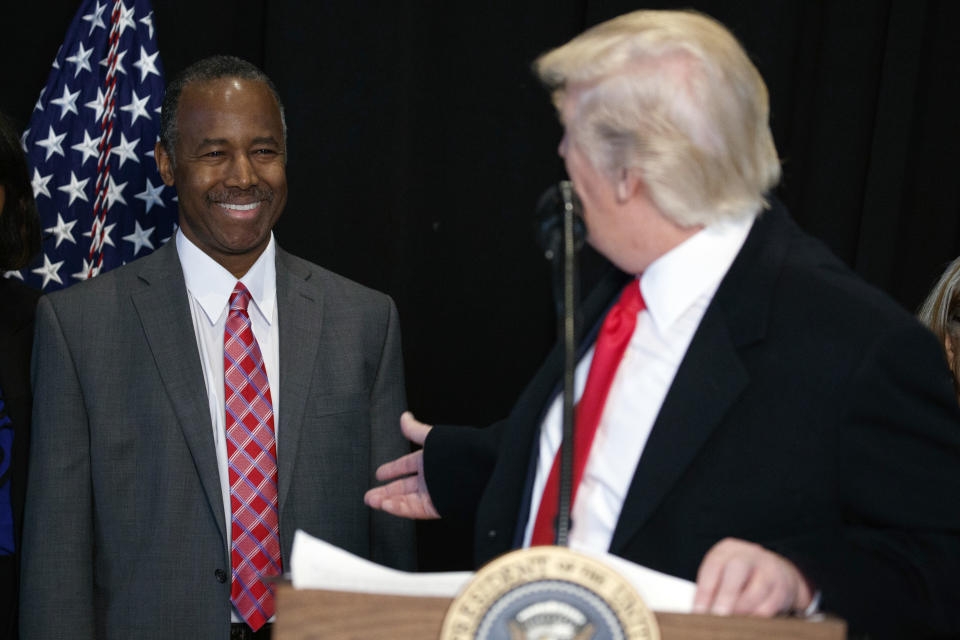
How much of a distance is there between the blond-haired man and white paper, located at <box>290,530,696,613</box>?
0.38ft

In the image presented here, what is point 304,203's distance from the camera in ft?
9.22

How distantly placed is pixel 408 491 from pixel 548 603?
681mm

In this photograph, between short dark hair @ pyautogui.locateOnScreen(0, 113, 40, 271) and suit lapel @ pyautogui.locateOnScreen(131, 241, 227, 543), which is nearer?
suit lapel @ pyautogui.locateOnScreen(131, 241, 227, 543)

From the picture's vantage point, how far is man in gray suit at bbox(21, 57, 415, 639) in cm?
195

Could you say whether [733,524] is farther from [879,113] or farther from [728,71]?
[879,113]

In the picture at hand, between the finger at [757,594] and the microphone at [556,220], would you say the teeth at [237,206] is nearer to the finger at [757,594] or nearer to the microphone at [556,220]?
the microphone at [556,220]

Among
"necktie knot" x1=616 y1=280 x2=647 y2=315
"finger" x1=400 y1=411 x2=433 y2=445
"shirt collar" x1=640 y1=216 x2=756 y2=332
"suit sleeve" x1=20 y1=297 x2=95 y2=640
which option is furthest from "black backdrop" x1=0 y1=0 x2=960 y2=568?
"shirt collar" x1=640 y1=216 x2=756 y2=332

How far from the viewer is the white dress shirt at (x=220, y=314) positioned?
81.4 inches

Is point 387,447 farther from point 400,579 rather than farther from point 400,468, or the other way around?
point 400,579

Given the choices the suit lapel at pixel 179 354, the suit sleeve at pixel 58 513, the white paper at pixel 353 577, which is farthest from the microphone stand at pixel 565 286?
the suit sleeve at pixel 58 513

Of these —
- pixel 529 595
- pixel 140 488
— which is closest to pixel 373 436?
pixel 140 488

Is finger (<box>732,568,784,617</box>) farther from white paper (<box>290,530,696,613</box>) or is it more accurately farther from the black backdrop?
the black backdrop

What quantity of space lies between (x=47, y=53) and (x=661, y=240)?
221cm

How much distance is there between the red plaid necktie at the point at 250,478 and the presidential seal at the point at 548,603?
1.28 meters
